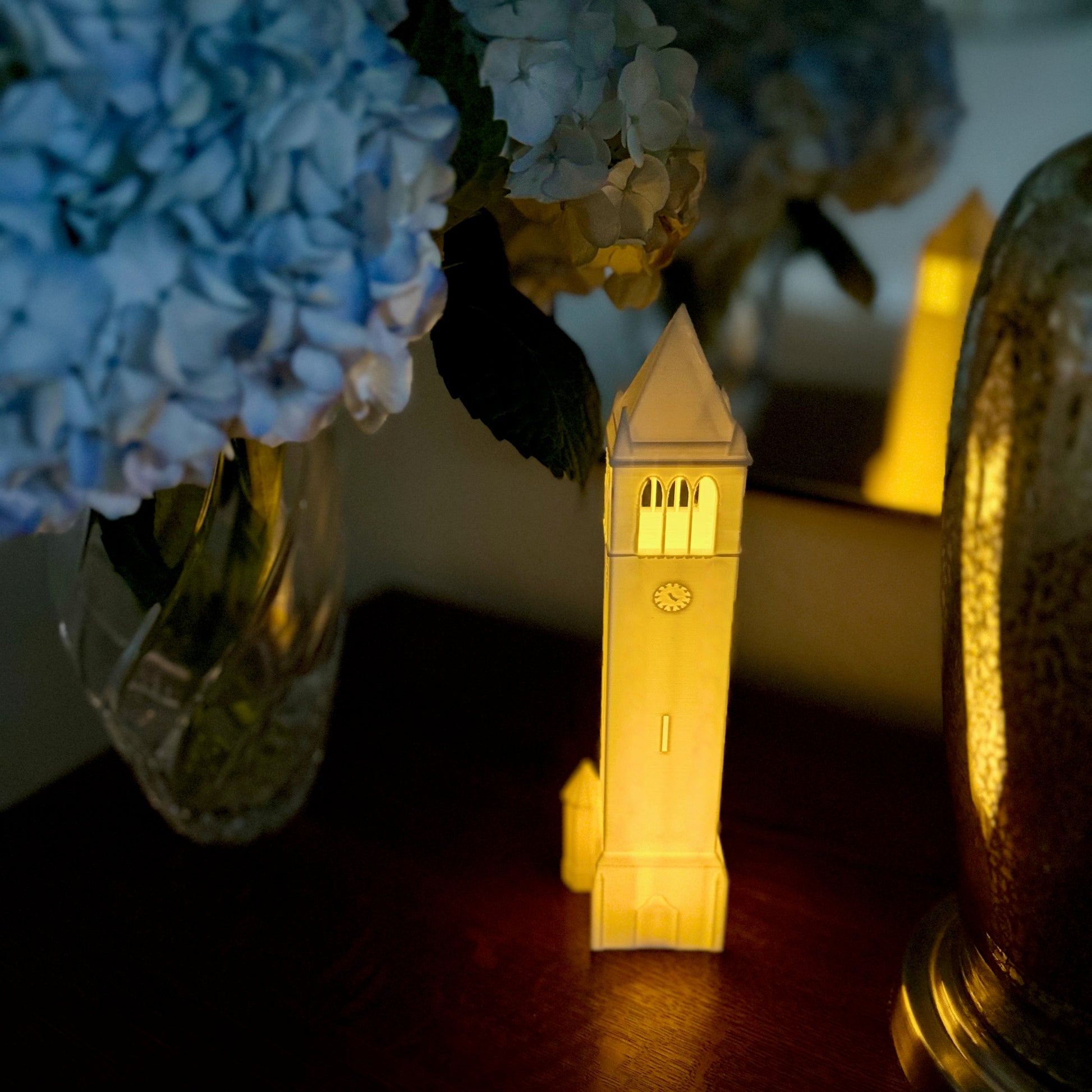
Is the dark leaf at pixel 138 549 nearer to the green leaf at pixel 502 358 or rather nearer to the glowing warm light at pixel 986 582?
the green leaf at pixel 502 358

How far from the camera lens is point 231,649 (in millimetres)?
557

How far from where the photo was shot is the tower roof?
448 mm

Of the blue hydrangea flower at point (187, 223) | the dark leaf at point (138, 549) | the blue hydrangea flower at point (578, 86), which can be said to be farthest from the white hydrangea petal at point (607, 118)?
the dark leaf at point (138, 549)

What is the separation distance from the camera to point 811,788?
70 centimetres

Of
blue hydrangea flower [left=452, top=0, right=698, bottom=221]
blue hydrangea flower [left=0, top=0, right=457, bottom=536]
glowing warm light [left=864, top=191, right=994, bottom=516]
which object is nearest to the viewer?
blue hydrangea flower [left=0, top=0, right=457, bottom=536]

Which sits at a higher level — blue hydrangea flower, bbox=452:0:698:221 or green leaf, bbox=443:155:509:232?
blue hydrangea flower, bbox=452:0:698:221

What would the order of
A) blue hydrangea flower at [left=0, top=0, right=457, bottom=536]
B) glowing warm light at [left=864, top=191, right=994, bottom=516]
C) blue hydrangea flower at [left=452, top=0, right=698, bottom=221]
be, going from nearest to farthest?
blue hydrangea flower at [left=0, top=0, right=457, bottom=536] < blue hydrangea flower at [left=452, top=0, right=698, bottom=221] < glowing warm light at [left=864, top=191, right=994, bottom=516]

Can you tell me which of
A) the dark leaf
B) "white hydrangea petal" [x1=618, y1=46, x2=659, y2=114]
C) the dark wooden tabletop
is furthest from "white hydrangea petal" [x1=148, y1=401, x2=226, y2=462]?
the dark wooden tabletop

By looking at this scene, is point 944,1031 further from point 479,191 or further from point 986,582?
point 479,191

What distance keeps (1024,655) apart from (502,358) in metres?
0.24

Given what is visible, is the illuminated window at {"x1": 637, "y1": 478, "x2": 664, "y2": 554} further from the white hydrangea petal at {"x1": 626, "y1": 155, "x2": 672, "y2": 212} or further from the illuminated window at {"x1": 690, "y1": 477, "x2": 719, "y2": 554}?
the white hydrangea petal at {"x1": 626, "y1": 155, "x2": 672, "y2": 212}

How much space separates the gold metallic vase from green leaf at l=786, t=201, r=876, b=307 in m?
0.27

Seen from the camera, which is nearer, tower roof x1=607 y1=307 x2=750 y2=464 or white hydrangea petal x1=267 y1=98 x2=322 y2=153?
white hydrangea petal x1=267 y1=98 x2=322 y2=153

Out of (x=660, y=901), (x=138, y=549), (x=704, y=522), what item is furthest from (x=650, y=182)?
(x=660, y=901)
